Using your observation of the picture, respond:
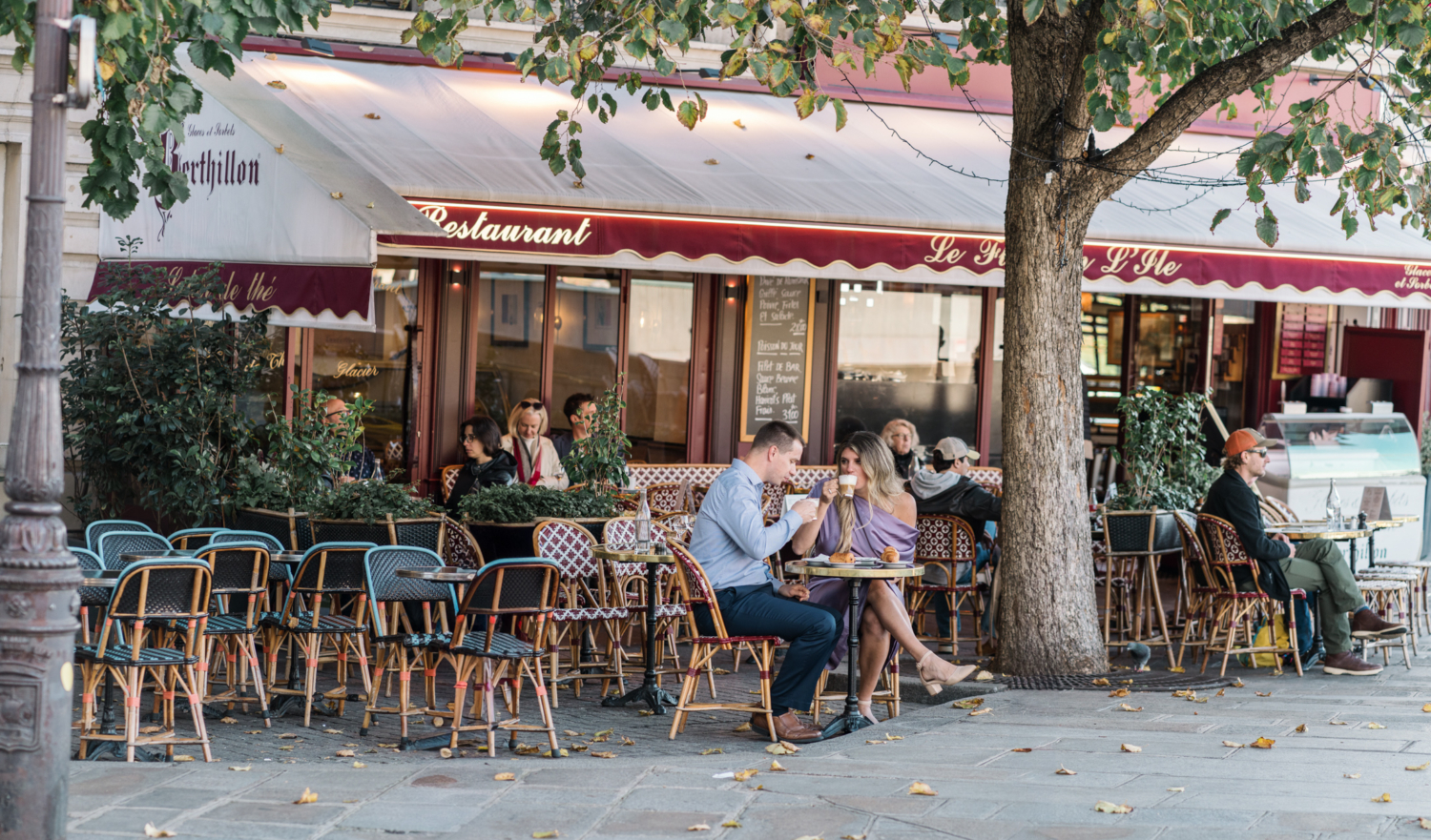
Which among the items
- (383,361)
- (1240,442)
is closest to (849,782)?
(1240,442)

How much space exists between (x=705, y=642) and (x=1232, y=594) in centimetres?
365

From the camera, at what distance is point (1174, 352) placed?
14797mm

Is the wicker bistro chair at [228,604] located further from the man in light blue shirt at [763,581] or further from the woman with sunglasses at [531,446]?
the woman with sunglasses at [531,446]

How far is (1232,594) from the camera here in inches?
361

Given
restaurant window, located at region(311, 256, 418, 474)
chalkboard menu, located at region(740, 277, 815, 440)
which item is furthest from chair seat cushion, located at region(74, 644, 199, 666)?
chalkboard menu, located at region(740, 277, 815, 440)

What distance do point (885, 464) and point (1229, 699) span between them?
2294 millimetres

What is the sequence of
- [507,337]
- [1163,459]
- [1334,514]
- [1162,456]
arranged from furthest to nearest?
[507,337], [1163,459], [1162,456], [1334,514]

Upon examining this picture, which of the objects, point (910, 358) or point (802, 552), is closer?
point (802, 552)

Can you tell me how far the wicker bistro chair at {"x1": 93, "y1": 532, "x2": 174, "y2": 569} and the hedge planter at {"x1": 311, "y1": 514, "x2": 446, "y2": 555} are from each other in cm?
115

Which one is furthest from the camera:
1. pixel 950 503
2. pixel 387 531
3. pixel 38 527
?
pixel 950 503

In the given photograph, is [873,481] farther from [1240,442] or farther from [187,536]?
[187,536]

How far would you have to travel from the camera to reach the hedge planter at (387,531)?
347 inches

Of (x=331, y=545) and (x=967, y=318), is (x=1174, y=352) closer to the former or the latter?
(x=967, y=318)

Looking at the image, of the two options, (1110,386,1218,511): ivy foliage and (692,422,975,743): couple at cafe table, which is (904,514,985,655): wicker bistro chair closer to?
(1110,386,1218,511): ivy foliage
